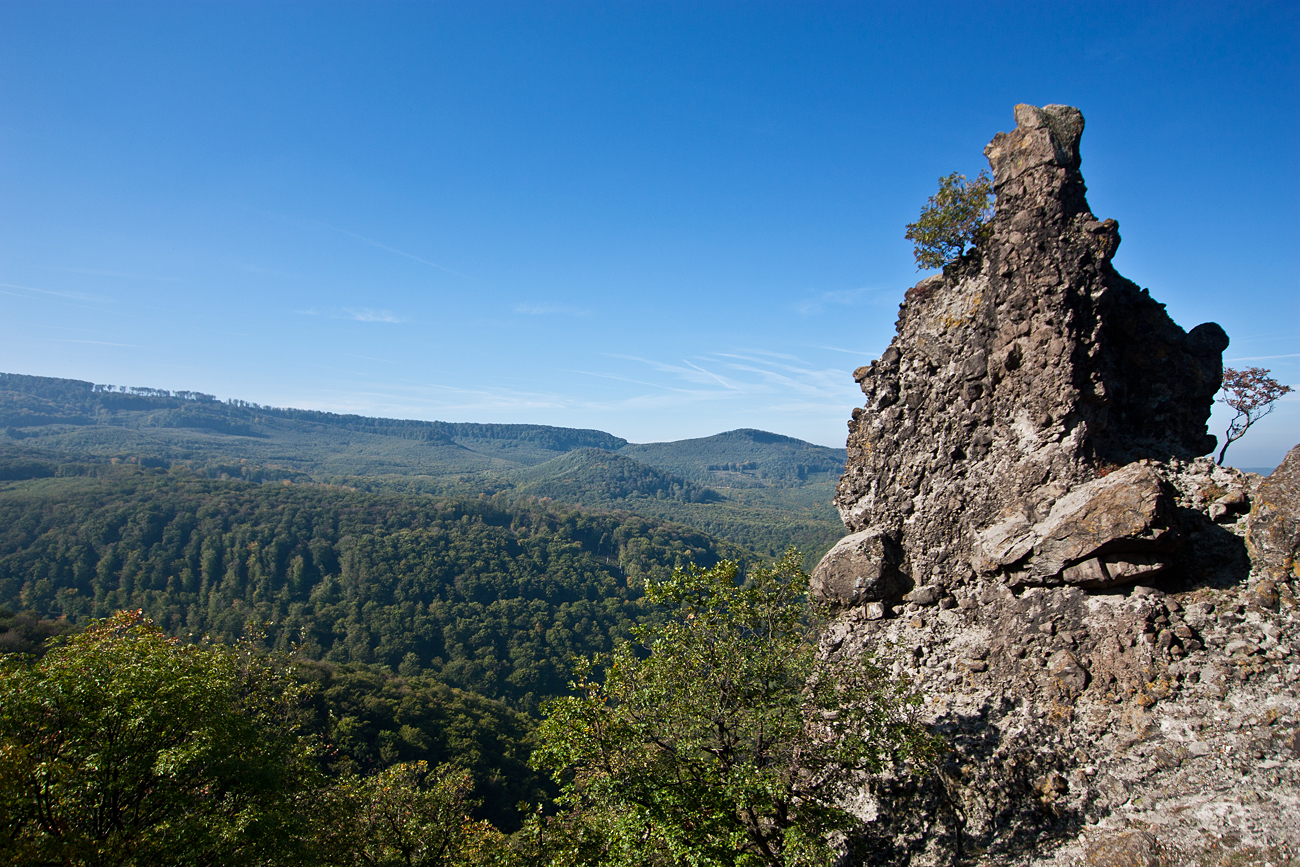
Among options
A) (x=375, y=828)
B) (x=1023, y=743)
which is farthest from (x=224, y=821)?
(x=1023, y=743)

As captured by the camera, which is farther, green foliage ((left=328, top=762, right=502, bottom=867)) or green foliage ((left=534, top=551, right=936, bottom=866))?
green foliage ((left=328, top=762, right=502, bottom=867))

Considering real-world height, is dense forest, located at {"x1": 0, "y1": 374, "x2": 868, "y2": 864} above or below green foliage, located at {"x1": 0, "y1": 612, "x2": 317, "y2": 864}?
below

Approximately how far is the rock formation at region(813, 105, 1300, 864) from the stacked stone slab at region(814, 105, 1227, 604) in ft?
0.19

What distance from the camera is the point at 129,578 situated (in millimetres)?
139875

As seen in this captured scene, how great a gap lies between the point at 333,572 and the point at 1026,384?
582 feet

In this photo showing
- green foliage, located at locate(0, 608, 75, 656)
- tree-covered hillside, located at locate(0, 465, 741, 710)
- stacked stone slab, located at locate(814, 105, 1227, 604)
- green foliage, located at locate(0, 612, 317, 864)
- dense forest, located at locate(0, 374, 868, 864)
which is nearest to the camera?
green foliage, located at locate(0, 612, 317, 864)

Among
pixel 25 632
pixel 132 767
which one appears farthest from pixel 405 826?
pixel 25 632

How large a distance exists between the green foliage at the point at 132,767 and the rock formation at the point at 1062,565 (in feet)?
48.3

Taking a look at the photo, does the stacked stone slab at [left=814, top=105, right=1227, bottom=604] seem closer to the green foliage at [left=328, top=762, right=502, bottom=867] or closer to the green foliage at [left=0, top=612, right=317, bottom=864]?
the green foliage at [left=328, top=762, right=502, bottom=867]

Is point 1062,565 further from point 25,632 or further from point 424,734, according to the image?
point 25,632

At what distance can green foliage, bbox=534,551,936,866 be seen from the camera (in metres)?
10.1

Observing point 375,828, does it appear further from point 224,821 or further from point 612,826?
point 612,826

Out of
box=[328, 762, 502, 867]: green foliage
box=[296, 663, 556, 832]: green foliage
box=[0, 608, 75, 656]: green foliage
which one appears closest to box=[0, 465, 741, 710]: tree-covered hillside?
box=[296, 663, 556, 832]: green foliage

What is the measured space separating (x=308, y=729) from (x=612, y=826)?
2598 inches
